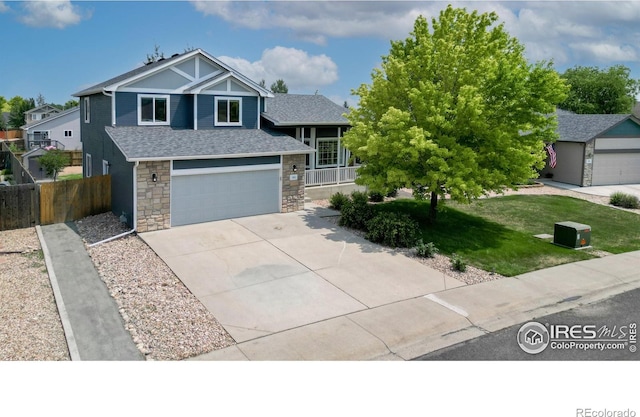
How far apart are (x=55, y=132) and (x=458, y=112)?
147ft

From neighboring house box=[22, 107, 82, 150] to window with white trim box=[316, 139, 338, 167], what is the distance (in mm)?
30612

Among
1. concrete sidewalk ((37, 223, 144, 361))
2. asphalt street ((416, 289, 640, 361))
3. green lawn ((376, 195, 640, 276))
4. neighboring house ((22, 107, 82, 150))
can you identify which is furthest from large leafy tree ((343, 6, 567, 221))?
neighboring house ((22, 107, 82, 150))

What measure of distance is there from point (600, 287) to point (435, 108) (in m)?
6.85

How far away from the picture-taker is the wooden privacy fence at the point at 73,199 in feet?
59.6

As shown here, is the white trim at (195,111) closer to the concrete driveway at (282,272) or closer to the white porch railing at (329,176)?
the concrete driveway at (282,272)

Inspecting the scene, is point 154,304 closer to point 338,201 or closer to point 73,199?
point 73,199

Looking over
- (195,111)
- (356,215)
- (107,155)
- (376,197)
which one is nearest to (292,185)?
(356,215)

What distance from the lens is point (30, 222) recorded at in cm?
1791

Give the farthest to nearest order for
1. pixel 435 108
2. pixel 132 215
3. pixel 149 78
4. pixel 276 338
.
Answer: pixel 149 78 → pixel 132 215 → pixel 435 108 → pixel 276 338

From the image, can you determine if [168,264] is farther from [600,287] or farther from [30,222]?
[600,287]

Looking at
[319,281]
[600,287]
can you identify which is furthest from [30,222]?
[600,287]

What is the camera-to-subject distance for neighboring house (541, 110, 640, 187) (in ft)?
94.2

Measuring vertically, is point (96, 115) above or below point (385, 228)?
above

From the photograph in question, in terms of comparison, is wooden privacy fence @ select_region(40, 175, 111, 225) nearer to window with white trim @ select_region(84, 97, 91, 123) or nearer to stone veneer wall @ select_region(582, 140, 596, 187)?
window with white trim @ select_region(84, 97, 91, 123)
